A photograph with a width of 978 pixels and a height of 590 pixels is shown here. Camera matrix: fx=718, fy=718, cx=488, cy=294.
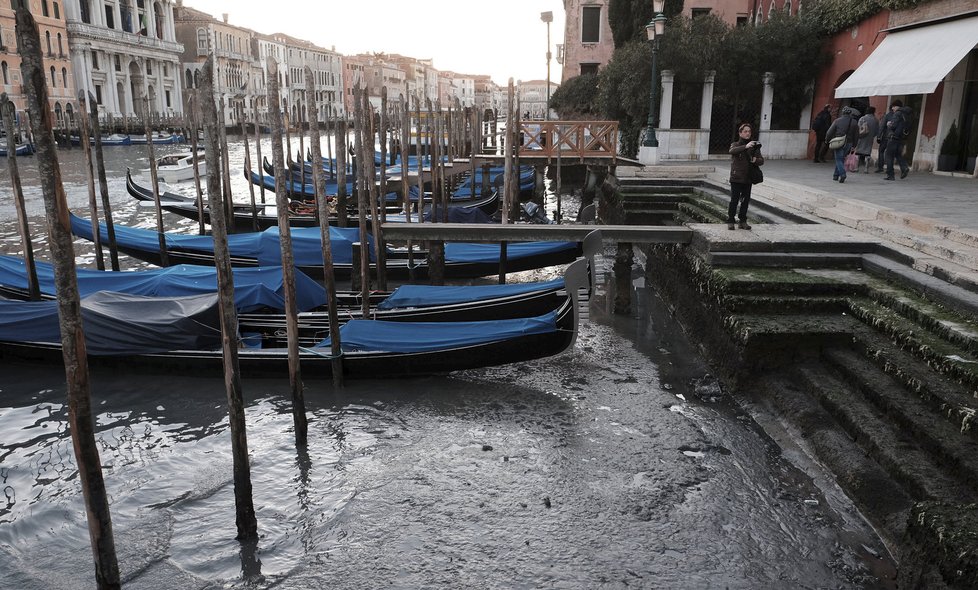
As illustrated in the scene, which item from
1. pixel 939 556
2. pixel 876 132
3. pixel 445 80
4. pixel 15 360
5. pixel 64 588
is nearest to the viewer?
pixel 939 556

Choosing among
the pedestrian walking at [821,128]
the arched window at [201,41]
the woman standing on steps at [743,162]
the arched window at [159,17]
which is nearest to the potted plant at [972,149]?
the pedestrian walking at [821,128]

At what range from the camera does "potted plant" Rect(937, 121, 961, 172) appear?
9.50 m

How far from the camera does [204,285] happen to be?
20.9 ft

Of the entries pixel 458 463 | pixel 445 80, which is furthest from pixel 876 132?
pixel 445 80

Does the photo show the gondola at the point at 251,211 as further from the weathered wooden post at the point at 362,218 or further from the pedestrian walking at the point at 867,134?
the pedestrian walking at the point at 867,134

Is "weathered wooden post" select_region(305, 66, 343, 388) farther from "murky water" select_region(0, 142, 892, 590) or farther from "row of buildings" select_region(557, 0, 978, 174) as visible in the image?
"row of buildings" select_region(557, 0, 978, 174)

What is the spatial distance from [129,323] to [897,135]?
8.72m

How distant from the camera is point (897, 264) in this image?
544 centimetres

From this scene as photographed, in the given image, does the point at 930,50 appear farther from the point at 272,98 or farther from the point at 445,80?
the point at 445,80

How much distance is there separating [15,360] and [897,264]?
23.1 ft

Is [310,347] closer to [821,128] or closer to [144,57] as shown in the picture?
[821,128]

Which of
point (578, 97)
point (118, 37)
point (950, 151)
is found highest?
point (118, 37)

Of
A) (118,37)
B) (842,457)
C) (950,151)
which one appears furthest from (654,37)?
(118,37)

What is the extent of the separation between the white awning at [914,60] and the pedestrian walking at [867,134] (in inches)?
14.6
